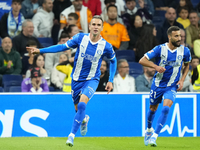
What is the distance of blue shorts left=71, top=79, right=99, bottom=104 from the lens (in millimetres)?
6102

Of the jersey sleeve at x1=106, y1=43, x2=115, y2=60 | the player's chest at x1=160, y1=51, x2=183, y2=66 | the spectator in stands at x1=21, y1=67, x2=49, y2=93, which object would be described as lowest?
the spectator in stands at x1=21, y1=67, x2=49, y2=93

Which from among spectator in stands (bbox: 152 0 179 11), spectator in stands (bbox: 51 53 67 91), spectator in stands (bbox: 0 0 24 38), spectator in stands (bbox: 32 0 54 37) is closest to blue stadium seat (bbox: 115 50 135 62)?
spectator in stands (bbox: 51 53 67 91)

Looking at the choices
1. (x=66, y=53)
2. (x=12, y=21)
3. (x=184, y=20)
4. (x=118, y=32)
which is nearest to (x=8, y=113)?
(x=66, y=53)

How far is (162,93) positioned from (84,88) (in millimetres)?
1619

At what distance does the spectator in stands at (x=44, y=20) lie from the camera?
1120cm

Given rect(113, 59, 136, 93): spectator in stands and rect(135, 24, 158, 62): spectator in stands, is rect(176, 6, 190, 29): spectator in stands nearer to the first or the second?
rect(135, 24, 158, 62): spectator in stands

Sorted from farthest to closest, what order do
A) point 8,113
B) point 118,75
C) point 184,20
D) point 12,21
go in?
point 184,20 → point 12,21 → point 118,75 → point 8,113

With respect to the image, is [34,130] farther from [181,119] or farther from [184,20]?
[184,20]

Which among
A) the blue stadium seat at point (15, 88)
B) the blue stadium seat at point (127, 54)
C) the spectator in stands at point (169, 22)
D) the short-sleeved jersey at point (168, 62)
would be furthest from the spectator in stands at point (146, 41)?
the short-sleeved jersey at point (168, 62)

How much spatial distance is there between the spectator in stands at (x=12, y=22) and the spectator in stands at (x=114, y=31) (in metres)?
2.50

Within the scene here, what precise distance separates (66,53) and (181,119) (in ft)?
11.5

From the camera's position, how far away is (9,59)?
986cm

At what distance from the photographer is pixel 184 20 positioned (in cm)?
1266

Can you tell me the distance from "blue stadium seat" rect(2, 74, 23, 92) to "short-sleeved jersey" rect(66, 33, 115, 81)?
3687 mm
